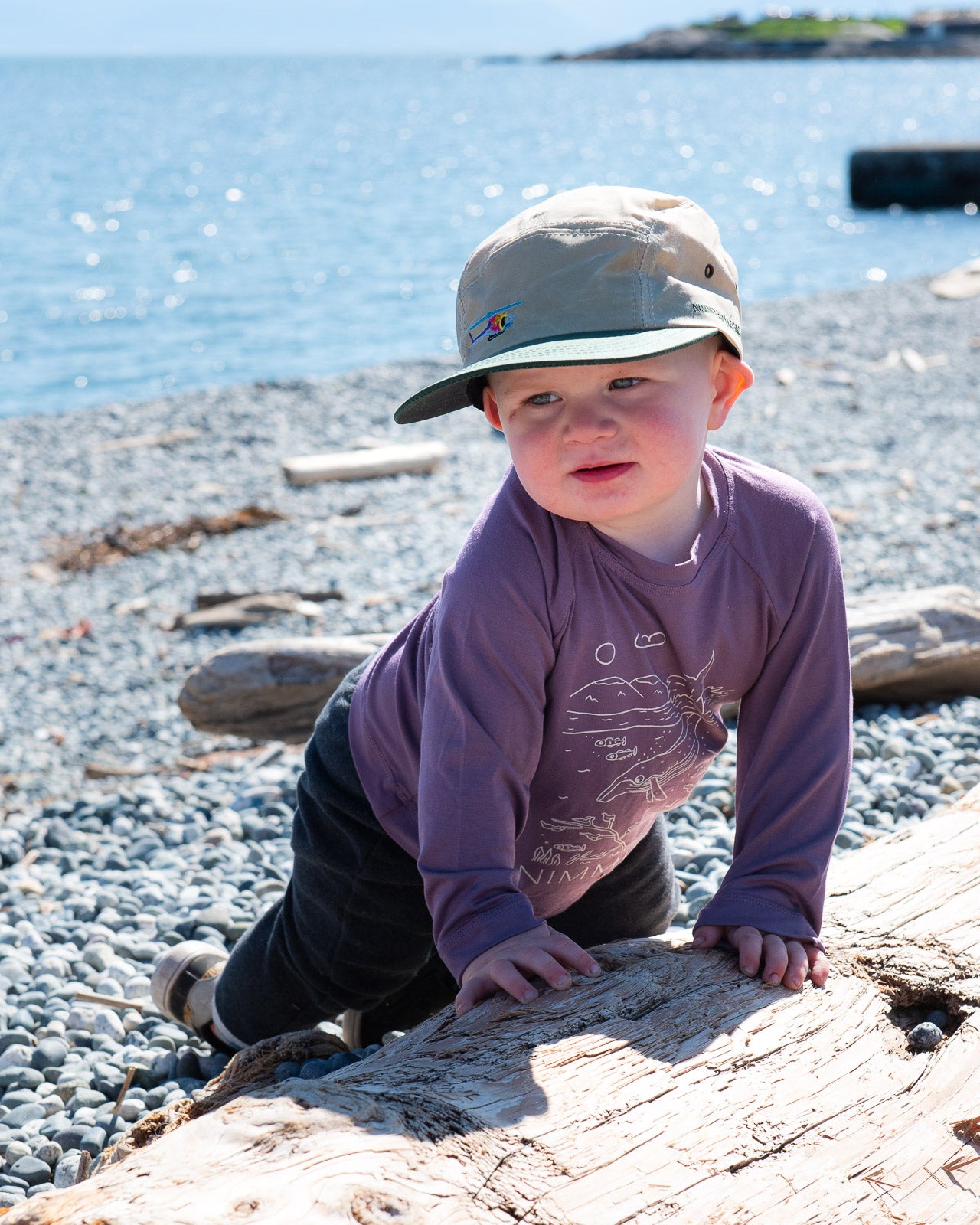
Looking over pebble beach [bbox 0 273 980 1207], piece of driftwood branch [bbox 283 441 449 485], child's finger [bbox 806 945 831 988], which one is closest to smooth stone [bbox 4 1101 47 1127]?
pebble beach [bbox 0 273 980 1207]

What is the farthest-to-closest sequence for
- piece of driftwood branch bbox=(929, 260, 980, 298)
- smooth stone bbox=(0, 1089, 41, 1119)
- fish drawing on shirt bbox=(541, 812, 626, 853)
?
piece of driftwood branch bbox=(929, 260, 980, 298) < smooth stone bbox=(0, 1089, 41, 1119) < fish drawing on shirt bbox=(541, 812, 626, 853)

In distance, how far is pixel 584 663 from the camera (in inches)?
78.8

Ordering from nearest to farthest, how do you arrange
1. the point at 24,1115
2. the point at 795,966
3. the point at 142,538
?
the point at 795,966, the point at 24,1115, the point at 142,538

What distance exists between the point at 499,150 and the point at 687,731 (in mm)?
46910

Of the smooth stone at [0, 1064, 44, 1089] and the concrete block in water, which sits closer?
the smooth stone at [0, 1064, 44, 1089]

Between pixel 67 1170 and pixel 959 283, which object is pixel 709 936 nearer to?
pixel 67 1170

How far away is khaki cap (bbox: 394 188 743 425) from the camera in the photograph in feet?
5.84

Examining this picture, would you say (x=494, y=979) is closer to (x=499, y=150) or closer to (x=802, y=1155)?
(x=802, y=1155)

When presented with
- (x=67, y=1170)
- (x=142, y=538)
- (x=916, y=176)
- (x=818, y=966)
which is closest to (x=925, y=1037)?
(x=818, y=966)

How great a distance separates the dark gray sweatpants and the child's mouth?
0.76 m

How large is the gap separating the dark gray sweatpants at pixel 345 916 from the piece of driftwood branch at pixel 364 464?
241 inches

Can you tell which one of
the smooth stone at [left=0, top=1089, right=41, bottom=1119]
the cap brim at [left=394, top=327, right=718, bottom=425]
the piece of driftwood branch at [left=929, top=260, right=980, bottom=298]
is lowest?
the smooth stone at [left=0, top=1089, right=41, bottom=1119]

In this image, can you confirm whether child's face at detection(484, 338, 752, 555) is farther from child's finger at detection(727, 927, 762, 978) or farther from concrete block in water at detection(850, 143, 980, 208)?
concrete block in water at detection(850, 143, 980, 208)

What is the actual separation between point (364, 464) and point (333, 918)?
6417 millimetres
